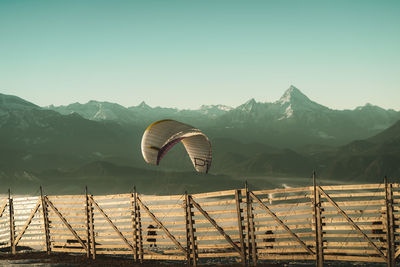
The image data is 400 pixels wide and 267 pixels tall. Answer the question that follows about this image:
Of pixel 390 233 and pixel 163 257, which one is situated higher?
pixel 390 233

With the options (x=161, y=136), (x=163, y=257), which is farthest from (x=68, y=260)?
(x=161, y=136)

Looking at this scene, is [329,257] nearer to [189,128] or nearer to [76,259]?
[76,259]

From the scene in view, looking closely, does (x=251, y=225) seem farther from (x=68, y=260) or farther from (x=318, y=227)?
(x=68, y=260)

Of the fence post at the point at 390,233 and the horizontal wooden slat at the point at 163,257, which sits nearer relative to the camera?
the fence post at the point at 390,233

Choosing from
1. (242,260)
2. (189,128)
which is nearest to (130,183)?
(189,128)

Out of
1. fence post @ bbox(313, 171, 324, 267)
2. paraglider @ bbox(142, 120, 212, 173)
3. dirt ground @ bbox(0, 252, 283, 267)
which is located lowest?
dirt ground @ bbox(0, 252, 283, 267)

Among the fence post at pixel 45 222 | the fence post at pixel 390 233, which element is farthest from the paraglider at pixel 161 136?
the fence post at pixel 390 233

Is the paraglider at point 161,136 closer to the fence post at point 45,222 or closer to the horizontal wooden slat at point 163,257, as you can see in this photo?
the fence post at point 45,222

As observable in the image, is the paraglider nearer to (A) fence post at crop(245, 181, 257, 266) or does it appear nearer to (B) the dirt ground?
(B) the dirt ground

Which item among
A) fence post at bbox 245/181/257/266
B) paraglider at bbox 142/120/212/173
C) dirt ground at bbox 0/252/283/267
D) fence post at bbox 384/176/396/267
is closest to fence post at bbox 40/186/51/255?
dirt ground at bbox 0/252/283/267

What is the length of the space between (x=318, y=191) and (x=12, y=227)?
1470 cm

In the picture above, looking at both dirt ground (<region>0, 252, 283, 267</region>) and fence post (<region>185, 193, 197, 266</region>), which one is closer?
fence post (<region>185, 193, 197, 266</region>)

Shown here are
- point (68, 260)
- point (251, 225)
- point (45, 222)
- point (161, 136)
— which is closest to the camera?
point (251, 225)

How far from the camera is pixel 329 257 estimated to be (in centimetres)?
1523
